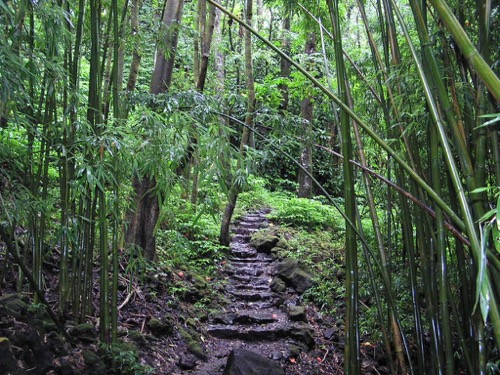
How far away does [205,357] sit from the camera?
3.73 metres

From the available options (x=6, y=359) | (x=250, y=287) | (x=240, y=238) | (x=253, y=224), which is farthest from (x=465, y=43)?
(x=253, y=224)

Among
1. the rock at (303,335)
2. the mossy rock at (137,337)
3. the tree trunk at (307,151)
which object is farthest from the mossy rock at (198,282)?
the tree trunk at (307,151)

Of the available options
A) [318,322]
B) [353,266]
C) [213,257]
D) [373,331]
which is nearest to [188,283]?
[213,257]

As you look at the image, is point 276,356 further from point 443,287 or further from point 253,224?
point 253,224

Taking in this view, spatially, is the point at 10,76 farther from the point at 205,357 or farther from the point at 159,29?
the point at 205,357

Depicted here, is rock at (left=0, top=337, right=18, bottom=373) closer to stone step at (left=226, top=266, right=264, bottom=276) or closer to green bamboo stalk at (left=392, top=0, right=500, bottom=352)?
green bamboo stalk at (left=392, top=0, right=500, bottom=352)

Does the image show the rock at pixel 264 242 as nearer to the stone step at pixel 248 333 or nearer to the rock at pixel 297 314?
the rock at pixel 297 314

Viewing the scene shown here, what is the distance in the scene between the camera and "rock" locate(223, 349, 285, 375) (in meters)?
3.17

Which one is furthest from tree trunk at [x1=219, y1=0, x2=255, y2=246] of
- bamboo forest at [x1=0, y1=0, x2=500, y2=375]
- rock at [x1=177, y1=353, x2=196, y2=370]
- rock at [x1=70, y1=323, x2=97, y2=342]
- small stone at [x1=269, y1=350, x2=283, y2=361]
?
rock at [x1=70, y1=323, x2=97, y2=342]

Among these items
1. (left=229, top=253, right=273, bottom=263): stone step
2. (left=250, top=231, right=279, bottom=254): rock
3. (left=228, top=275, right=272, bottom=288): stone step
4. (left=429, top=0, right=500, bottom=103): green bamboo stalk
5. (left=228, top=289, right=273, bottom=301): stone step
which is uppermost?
(left=429, top=0, right=500, bottom=103): green bamboo stalk

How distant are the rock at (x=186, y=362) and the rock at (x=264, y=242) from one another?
2.93 m

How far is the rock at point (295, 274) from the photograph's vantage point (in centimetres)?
541

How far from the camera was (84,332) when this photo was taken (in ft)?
9.29

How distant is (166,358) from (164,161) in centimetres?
174
